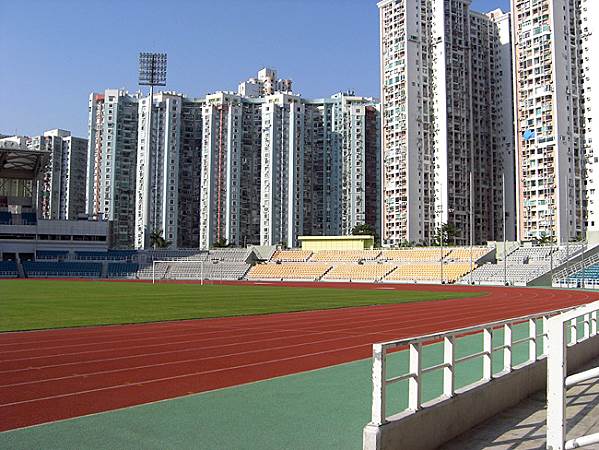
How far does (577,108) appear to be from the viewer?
79875mm

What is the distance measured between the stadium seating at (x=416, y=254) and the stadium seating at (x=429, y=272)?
2.07 m

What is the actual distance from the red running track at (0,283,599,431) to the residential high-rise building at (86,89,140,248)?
99515mm

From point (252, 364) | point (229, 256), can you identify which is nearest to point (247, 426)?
point (252, 364)

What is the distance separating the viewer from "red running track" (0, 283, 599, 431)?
762 cm

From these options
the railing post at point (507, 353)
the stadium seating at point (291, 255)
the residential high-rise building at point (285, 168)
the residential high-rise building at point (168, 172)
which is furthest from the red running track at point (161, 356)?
the residential high-rise building at point (168, 172)

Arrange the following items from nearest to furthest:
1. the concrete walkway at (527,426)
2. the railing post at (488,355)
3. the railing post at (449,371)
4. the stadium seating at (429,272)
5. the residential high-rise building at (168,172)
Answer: the concrete walkway at (527,426), the railing post at (449,371), the railing post at (488,355), the stadium seating at (429,272), the residential high-rise building at (168,172)

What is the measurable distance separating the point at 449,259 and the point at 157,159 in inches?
2530

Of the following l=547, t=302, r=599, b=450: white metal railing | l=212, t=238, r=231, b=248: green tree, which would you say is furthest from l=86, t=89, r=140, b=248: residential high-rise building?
l=547, t=302, r=599, b=450: white metal railing

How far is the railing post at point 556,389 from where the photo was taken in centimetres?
368

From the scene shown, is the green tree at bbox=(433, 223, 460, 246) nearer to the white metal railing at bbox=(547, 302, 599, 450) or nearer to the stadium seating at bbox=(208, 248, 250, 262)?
the stadium seating at bbox=(208, 248, 250, 262)

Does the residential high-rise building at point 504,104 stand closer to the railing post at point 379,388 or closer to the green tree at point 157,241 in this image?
the green tree at point 157,241

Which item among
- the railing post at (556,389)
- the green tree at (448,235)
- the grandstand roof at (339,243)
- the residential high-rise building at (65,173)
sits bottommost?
the railing post at (556,389)

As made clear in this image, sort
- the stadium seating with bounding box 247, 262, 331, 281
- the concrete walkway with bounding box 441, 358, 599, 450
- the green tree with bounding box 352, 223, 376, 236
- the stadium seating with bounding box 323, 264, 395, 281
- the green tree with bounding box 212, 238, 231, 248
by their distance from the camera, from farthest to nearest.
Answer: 1. the green tree with bounding box 352, 223, 376, 236
2. the green tree with bounding box 212, 238, 231, 248
3. the stadium seating with bounding box 247, 262, 331, 281
4. the stadium seating with bounding box 323, 264, 395, 281
5. the concrete walkway with bounding box 441, 358, 599, 450

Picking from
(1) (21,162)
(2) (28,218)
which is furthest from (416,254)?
(2) (28,218)
